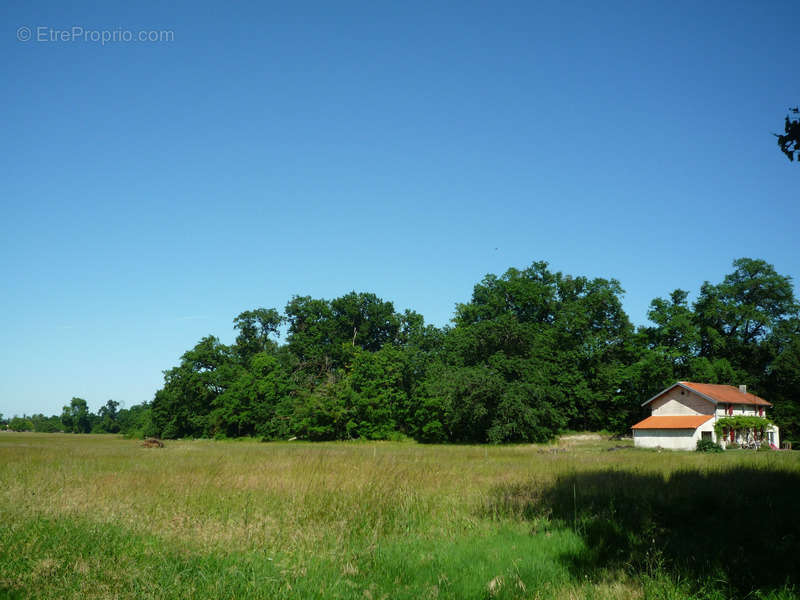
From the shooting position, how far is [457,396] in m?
52.9

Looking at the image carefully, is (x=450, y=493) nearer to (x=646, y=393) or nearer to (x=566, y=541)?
(x=566, y=541)

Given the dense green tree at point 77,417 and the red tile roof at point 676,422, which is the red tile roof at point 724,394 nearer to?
the red tile roof at point 676,422

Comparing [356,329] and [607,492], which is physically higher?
[356,329]

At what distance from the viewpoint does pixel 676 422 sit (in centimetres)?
4912

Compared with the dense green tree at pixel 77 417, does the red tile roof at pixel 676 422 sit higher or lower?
higher

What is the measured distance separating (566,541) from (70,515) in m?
7.44

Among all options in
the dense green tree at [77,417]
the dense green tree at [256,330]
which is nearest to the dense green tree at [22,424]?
the dense green tree at [77,417]

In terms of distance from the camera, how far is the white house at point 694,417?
48406 mm

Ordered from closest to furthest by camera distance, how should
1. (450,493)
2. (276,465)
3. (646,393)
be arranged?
(450,493)
(276,465)
(646,393)

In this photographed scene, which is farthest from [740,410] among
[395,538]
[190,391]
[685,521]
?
[190,391]

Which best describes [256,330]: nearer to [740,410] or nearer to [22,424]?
[740,410]

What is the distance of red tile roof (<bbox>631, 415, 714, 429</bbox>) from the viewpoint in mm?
47747

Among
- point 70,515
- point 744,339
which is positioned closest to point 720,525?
point 70,515

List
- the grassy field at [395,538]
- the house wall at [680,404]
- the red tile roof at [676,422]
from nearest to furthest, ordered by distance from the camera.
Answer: the grassy field at [395,538] < the red tile roof at [676,422] < the house wall at [680,404]
